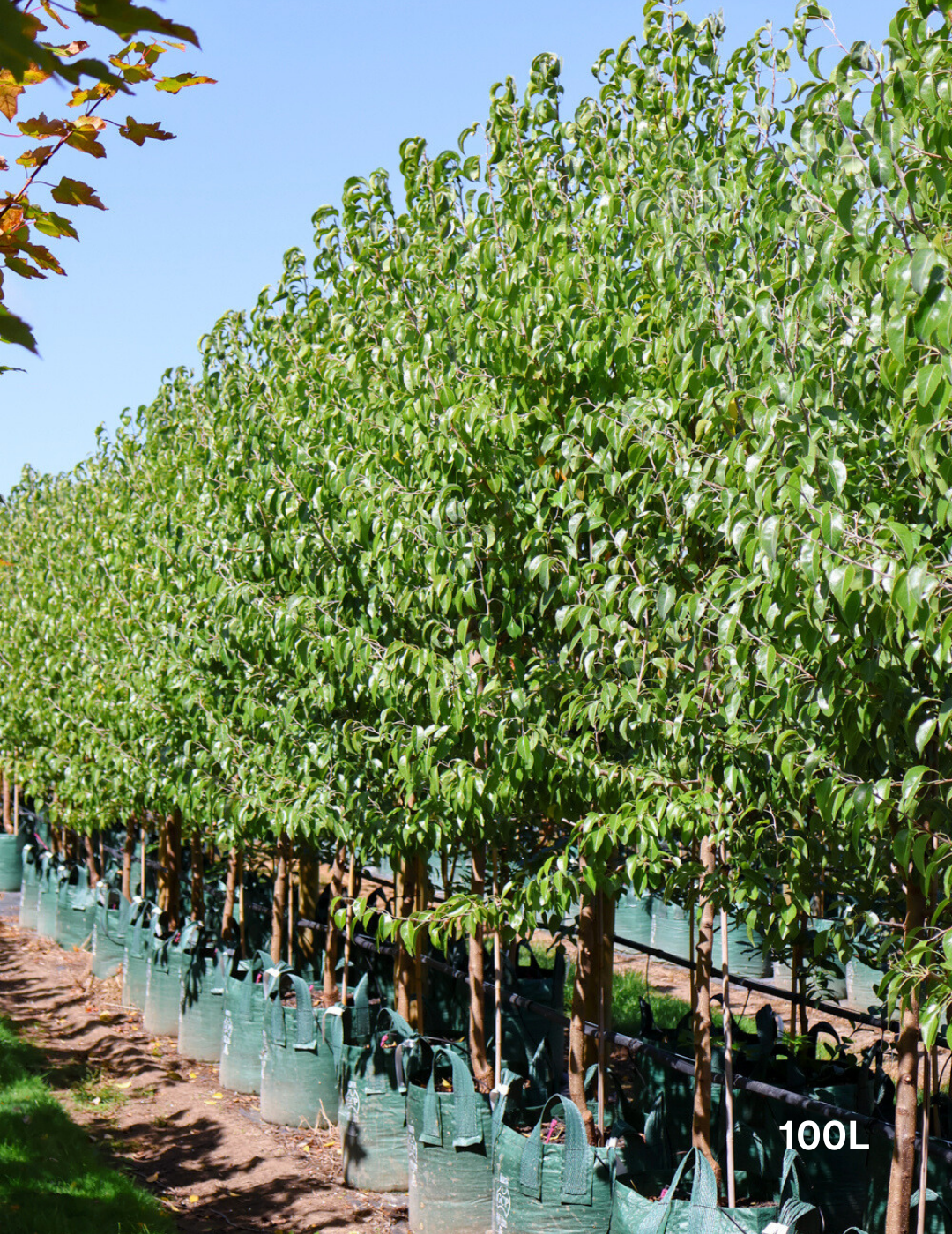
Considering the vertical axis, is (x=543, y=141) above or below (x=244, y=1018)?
above

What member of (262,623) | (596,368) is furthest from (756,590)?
(262,623)

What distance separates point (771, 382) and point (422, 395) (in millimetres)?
1783

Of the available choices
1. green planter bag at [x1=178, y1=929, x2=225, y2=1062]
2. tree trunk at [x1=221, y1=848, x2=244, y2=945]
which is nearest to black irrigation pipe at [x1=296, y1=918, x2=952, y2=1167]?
green planter bag at [x1=178, y1=929, x2=225, y2=1062]

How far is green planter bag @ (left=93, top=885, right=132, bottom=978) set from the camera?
36.0 ft

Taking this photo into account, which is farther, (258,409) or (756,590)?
(258,409)

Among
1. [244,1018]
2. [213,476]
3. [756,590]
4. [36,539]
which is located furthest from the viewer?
[36,539]

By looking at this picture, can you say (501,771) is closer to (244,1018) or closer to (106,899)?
(244,1018)

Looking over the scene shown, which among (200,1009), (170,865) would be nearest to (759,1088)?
(200,1009)

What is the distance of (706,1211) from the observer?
3887 millimetres

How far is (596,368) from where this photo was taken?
4.24m

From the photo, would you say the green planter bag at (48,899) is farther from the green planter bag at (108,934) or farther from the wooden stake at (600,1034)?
the wooden stake at (600,1034)

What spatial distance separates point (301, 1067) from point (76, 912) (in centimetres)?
640

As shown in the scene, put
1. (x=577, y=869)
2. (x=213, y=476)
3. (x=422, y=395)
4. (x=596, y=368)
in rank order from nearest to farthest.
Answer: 1. (x=596, y=368)
2. (x=422, y=395)
3. (x=577, y=869)
4. (x=213, y=476)

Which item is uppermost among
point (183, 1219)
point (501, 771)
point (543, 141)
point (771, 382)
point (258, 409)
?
point (543, 141)
